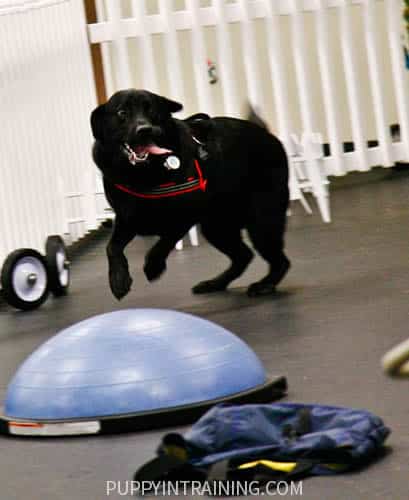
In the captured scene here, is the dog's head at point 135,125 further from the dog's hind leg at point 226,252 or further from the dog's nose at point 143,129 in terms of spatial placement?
the dog's hind leg at point 226,252

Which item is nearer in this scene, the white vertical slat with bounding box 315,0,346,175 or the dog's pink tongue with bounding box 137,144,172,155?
the dog's pink tongue with bounding box 137,144,172,155

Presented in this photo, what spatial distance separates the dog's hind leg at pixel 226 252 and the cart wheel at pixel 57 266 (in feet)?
2.52

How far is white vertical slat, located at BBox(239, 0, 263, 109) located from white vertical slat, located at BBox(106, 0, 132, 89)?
0.95 meters

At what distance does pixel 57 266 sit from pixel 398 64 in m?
4.30

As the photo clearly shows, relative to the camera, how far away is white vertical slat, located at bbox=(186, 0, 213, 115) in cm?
904

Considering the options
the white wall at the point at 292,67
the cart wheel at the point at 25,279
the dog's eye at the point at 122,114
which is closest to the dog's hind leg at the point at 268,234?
the dog's eye at the point at 122,114

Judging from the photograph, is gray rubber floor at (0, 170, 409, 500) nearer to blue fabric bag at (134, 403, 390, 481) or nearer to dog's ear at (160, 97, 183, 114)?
blue fabric bag at (134, 403, 390, 481)

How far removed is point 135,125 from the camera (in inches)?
218

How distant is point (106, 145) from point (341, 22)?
4445mm

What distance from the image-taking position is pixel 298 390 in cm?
378

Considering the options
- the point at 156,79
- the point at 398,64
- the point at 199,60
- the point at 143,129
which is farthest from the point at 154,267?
the point at 398,64

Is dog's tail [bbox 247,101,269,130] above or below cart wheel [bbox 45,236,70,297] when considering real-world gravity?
above

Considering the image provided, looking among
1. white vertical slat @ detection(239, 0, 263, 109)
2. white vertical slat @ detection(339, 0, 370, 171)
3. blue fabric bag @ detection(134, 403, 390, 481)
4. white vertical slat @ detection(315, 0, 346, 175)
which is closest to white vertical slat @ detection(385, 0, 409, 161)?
white vertical slat @ detection(339, 0, 370, 171)

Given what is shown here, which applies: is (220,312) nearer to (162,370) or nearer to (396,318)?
(396,318)
